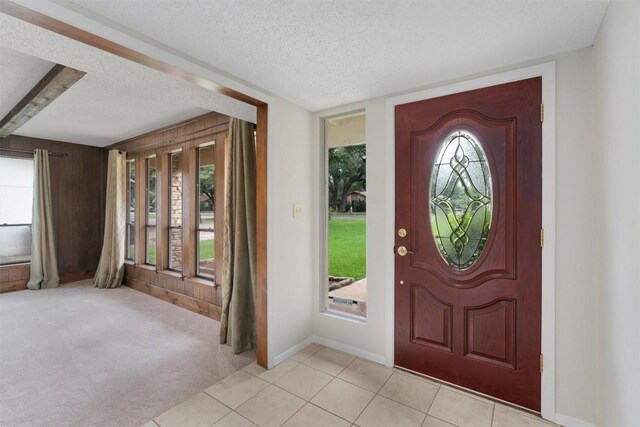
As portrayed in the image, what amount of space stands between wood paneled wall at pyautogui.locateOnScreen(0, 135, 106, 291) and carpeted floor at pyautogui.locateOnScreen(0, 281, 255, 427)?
119cm

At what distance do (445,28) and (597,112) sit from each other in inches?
39.3

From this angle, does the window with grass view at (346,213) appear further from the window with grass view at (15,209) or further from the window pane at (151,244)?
the window with grass view at (15,209)

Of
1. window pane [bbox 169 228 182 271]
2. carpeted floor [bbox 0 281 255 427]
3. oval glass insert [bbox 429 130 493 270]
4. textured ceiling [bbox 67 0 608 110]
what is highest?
textured ceiling [bbox 67 0 608 110]

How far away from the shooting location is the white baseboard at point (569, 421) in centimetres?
175

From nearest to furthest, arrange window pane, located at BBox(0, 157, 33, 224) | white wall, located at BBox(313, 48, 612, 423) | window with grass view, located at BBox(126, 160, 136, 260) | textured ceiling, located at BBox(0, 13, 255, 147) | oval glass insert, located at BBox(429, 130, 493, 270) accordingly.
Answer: textured ceiling, located at BBox(0, 13, 255, 147) → white wall, located at BBox(313, 48, 612, 423) → oval glass insert, located at BBox(429, 130, 493, 270) → window pane, located at BBox(0, 157, 33, 224) → window with grass view, located at BBox(126, 160, 136, 260)

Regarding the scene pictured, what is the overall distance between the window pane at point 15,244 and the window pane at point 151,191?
218 centimetres

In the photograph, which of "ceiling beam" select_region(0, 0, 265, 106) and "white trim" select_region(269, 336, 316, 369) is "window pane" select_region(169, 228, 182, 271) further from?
"ceiling beam" select_region(0, 0, 265, 106)

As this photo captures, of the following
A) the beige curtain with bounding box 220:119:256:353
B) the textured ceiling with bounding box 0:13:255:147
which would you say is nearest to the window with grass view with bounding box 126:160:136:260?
the textured ceiling with bounding box 0:13:255:147

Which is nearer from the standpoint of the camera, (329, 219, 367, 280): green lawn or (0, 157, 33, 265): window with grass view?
(329, 219, 367, 280): green lawn

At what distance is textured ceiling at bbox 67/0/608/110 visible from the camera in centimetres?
140

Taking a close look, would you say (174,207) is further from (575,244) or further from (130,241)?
(575,244)

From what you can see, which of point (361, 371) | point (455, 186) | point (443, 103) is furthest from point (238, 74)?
point (361, 371)

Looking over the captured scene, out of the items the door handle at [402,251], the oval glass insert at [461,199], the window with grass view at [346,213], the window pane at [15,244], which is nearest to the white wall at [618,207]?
the oval glass insert at [461,199]

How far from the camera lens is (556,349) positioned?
183 cm
